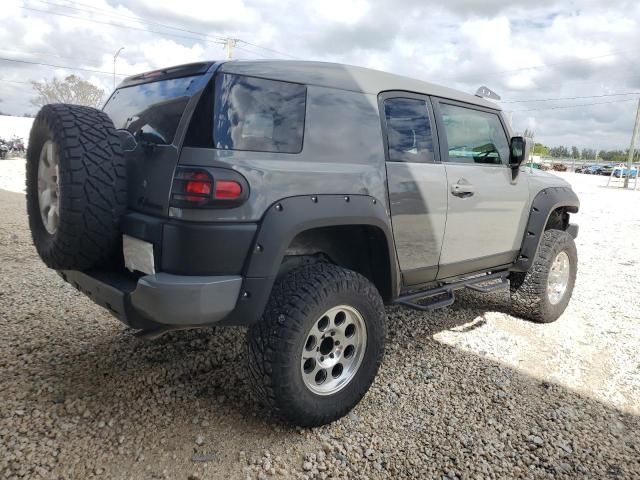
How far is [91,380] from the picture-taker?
2.95m

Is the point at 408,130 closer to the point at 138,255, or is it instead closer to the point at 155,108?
the point at 155,108

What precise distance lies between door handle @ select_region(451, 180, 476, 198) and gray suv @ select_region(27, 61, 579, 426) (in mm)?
29

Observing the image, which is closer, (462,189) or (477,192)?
(462,189)

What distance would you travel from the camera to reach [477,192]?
3521 millimetres

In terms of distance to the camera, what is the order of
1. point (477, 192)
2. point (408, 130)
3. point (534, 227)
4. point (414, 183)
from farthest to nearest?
point (534, 227) → point (477, 192) → point (408, 130) → point (414, 183)

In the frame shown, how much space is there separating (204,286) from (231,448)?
2.91ft

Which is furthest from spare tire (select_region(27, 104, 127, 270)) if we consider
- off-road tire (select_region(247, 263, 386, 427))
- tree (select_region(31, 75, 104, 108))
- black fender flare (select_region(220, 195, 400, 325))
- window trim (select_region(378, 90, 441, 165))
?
tree (select_region(31, 75, 104, 108))

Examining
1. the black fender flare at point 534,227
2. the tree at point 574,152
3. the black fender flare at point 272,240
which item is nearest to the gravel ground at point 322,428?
the black fender flare at point 272,240

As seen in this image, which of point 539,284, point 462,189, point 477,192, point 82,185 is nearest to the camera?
point 82,185

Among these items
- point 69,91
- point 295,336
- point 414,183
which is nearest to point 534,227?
point 414,183

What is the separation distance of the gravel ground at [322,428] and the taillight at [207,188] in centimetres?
91

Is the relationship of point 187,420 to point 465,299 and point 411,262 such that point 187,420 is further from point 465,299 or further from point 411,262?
point 465,299

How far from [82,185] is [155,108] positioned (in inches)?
24.9

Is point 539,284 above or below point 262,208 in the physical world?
below
